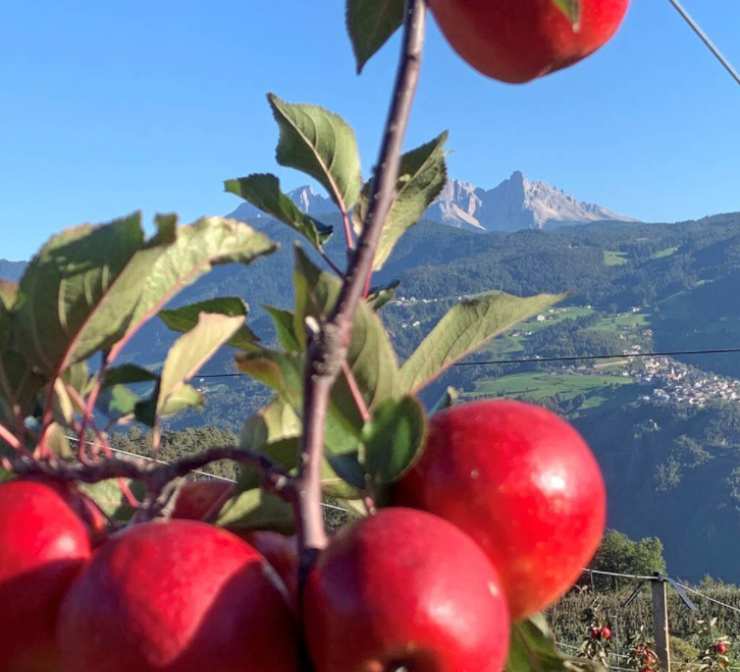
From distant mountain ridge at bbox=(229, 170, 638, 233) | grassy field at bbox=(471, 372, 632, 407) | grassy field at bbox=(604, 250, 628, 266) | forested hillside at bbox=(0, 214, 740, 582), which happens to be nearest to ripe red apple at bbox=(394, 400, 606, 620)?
forested hillside at bbox=(0, 214, 740, 582)

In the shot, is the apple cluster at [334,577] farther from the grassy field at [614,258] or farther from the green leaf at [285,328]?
the grassy field at [614,258]

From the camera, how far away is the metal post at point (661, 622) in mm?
4883

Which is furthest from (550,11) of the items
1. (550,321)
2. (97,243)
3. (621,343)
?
(550,321)

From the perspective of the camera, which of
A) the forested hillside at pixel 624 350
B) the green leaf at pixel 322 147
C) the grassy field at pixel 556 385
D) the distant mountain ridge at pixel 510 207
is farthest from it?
the distant mountain ridge at pixel 510 207

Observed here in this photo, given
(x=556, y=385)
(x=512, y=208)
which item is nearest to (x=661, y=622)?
(x=556, y=385)

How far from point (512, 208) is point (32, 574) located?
8034 cm

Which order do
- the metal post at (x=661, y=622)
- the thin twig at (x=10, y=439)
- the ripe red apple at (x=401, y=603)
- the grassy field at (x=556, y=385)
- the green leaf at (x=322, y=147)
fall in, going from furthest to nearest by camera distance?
the grassy field at (x=556, y=385), the metal post at (x=661, y=622), the green leaf at (x=322, y=147), the thin twig at (x=10, y=439), the ripe red apple at (x=401, y=603)

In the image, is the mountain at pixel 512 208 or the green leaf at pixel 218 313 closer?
the green leaf at pixel 218 313

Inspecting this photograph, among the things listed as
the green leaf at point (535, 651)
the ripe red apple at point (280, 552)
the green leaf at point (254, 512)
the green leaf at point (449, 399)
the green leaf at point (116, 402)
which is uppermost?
the green leaf at point (449, 399)

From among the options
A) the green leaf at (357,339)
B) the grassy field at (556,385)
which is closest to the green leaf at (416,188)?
the green leaf at (357,339)

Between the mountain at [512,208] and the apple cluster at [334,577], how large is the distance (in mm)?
76443

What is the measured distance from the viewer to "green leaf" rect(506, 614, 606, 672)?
14.9 inches

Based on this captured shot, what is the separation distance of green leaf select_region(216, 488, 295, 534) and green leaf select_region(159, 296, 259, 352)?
9cm

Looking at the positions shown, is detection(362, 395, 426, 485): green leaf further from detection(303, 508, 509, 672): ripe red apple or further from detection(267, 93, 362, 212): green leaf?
detection(267, 93, 362, 212): green leaf
